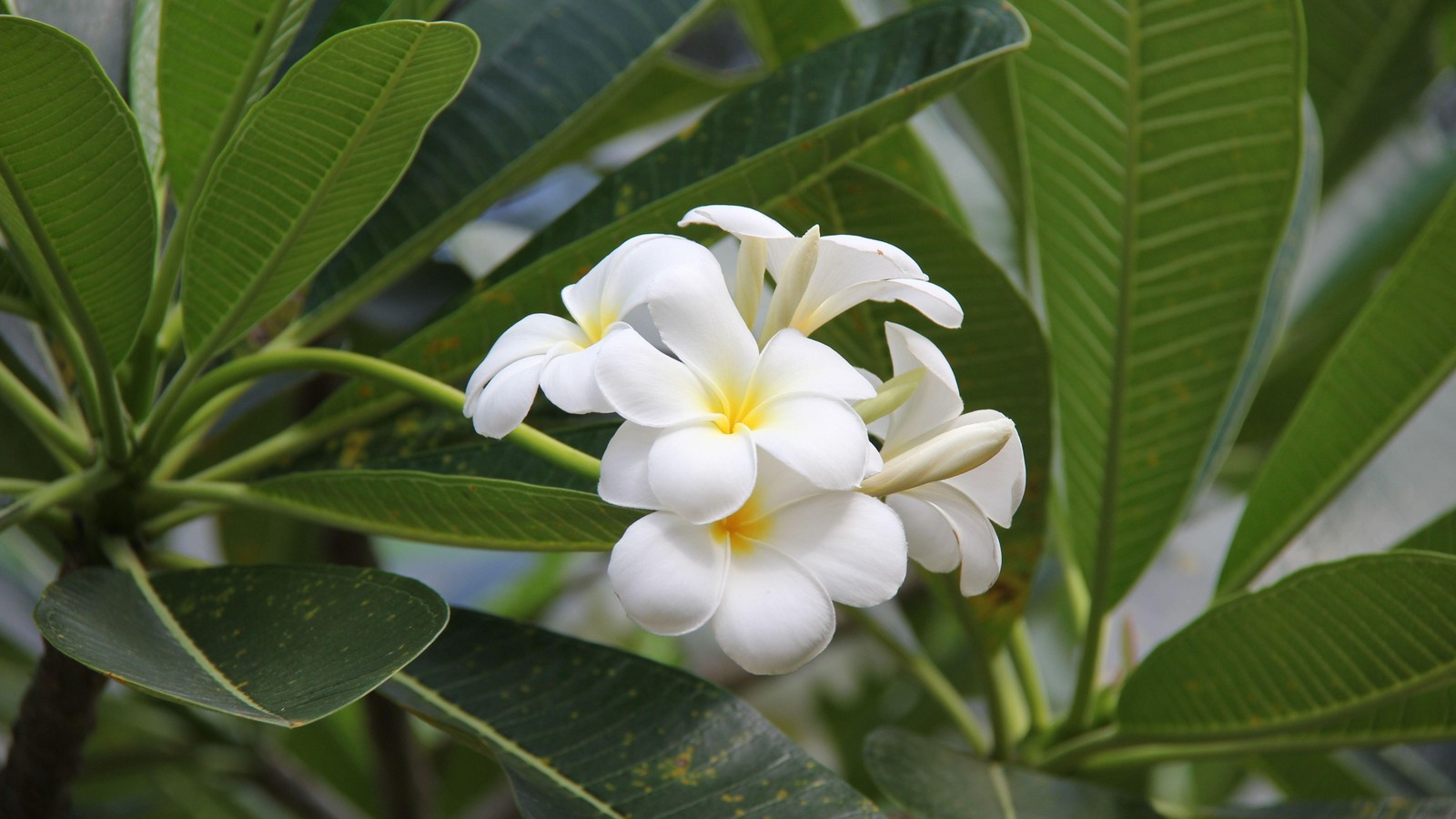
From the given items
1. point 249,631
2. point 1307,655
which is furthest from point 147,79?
point 1307,655

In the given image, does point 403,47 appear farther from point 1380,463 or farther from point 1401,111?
point 1401,111

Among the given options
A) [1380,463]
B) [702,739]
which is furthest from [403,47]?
[1380,463]

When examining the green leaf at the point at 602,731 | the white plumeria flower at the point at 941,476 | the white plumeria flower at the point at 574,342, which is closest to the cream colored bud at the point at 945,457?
the white plumeria flower at the point at 941,476

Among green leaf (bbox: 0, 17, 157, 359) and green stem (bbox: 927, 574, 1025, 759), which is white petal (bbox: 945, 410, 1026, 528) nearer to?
green stem (bbox: 927, 574, 1025, 759)

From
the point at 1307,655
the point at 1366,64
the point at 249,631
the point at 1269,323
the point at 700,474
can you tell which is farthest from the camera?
the point at 1366,64

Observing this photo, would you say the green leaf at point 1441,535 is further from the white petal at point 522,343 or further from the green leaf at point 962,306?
the white petal at point 522,343

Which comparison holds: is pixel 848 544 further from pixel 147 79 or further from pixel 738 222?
pixel 147 79

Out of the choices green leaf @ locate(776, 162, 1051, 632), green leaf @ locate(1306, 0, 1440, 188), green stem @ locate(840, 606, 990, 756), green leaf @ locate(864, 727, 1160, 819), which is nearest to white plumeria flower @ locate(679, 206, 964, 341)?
green leaf @ locate(776, 162, 1051, 632)
